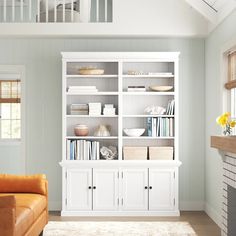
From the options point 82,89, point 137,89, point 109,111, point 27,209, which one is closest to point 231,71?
point 137,89

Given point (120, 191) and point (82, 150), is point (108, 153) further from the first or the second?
point (120, 191)

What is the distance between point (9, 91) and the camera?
747 cm

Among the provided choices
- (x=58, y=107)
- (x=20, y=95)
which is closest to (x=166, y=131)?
(x=58, y=107)

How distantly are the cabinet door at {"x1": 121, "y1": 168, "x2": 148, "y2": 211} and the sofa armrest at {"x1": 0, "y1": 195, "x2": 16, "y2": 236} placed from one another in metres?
2.78

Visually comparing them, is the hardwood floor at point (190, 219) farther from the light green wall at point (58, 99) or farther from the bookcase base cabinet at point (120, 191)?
the light green wall at point (58, 99)

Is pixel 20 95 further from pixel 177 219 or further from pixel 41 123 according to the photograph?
pixel 177 219

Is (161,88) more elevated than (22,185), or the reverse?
(161,88)

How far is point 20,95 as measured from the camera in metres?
7.28

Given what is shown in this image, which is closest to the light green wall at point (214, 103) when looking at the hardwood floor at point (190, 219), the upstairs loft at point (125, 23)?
the hardwood floor at point (190, 219)

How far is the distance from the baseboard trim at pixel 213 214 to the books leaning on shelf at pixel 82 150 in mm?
1636

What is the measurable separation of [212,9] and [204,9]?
107 millimetres

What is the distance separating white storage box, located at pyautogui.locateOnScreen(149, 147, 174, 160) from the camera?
21.8 feet

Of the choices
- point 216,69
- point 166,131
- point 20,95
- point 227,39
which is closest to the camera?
point 227,39

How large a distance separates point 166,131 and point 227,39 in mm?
1618
